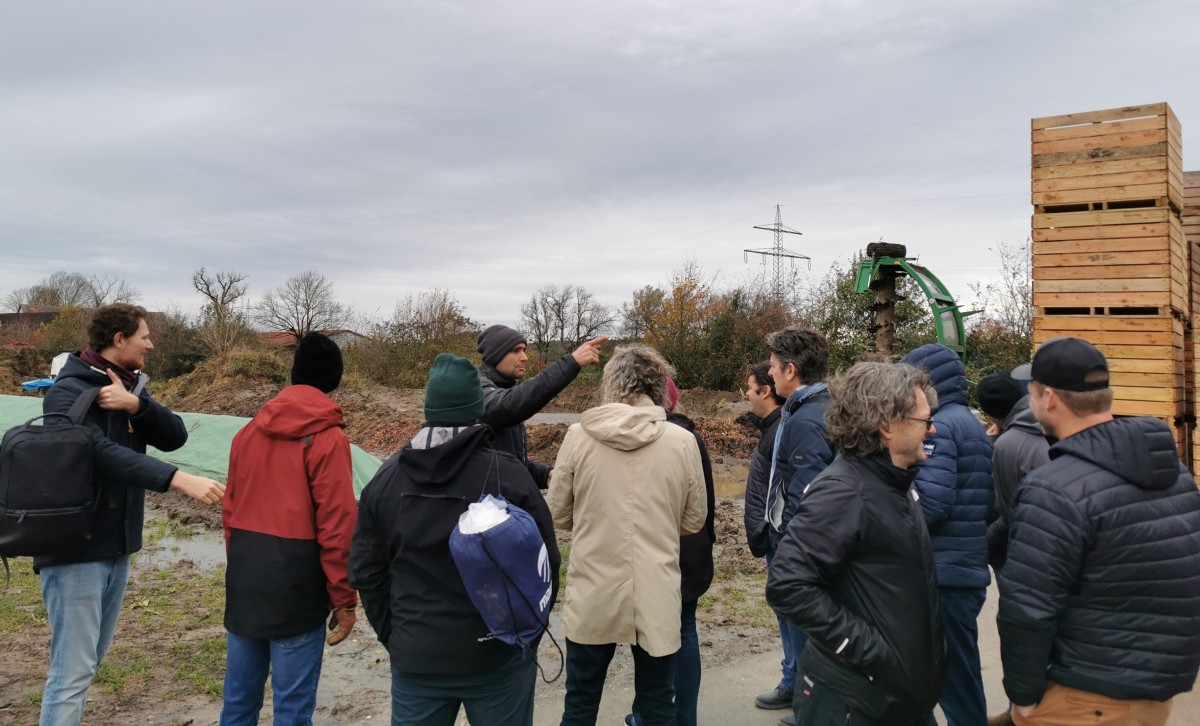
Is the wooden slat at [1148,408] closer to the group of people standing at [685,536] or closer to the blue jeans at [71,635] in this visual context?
the group of people standing at [685,536]

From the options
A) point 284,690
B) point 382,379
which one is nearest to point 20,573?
point 284,690

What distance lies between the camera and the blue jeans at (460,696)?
2377 mm

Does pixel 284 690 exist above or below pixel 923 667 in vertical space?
below

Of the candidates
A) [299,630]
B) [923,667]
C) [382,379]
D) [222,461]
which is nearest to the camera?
[923,667]

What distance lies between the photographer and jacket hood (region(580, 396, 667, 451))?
3023 millimetres

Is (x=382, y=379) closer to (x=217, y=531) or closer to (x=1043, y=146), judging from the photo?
(x=217, y=531)

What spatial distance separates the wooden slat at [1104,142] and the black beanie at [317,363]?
280 inches

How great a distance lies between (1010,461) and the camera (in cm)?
323

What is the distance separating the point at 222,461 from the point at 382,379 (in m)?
16.1

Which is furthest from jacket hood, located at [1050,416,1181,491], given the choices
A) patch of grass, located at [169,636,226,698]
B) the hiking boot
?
patch of grass, located at [169,636,226,698]

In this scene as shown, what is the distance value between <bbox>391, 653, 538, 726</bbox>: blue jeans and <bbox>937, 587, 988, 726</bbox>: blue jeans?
1.82 meters

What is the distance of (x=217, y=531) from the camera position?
9.22m

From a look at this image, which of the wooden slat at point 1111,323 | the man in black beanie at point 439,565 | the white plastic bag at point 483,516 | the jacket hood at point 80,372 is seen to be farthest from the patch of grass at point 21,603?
the wooden slat at point 1111,323

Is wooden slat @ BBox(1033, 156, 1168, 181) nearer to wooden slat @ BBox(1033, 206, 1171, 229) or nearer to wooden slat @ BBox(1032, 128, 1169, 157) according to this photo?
wooden slat @ BBox(1032, 128, 1169, 157)
